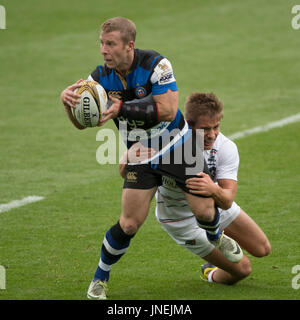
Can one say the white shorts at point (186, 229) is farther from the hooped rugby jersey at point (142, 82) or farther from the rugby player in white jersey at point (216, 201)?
the hooped rugby jersey at point (142, 82)

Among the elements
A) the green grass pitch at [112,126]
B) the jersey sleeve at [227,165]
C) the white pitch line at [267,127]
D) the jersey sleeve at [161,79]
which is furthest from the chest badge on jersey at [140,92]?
the white pitch line at [267,127]

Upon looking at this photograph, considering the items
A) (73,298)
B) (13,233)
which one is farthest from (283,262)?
(13,233)

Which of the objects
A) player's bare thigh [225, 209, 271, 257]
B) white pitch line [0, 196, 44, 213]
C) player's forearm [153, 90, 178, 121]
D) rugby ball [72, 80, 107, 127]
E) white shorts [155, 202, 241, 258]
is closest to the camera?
rugby ball [72, 80, 107, 127]

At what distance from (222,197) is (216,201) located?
0.23ft

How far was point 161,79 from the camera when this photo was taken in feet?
20.0

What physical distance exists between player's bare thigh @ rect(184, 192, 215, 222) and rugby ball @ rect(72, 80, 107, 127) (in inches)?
42.7

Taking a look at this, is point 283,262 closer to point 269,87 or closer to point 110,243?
point 110,243

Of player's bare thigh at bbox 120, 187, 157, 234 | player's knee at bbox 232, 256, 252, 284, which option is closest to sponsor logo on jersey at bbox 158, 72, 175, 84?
player's bare thigh at bbox 120, 187, 157, 234

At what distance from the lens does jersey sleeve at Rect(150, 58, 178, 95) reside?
6.10 meters

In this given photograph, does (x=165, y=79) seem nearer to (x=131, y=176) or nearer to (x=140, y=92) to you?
(x=140, y=92)

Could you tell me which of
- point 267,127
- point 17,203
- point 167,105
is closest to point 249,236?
point 167,105

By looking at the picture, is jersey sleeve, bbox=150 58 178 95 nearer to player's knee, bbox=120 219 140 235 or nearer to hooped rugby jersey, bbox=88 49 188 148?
hooped rugby jersey, bbox=88 49 188 148

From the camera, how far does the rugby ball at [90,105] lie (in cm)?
579

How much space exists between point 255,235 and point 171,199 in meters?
0.94
